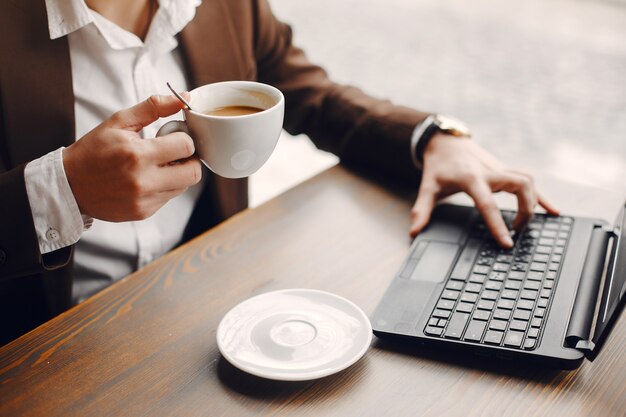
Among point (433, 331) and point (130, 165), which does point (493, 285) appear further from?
point (130, 165)

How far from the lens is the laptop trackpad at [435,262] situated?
96cm

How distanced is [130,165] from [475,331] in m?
0.45

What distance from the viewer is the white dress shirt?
3.67ft

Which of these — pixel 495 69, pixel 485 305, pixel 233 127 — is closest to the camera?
pixel 233 127

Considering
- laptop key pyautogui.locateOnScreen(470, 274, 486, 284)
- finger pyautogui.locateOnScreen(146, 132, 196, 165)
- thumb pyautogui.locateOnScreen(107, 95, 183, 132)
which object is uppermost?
thumb pyautogui.locateOnScreen(107, 95, 183, 132)

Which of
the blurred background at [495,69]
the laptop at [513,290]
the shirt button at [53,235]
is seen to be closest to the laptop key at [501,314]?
the laptop at [513,290]

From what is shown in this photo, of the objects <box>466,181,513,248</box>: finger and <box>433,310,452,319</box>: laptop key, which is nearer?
<box>433,310,452,319</box>: laptop key

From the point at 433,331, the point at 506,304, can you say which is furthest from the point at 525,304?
the point at 433,331

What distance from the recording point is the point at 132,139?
81 cm

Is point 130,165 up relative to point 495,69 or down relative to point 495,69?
up

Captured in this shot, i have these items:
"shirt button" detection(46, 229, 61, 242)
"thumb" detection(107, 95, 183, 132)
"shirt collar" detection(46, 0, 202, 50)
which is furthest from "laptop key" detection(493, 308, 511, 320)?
"shirt collar" detection(46, 0, 202, 50)

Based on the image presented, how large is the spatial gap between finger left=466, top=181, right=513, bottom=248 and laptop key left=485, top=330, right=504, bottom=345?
0.23 m

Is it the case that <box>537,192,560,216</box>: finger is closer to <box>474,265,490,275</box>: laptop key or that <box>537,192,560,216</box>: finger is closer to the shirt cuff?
<box>474,265,490,275</box>: laptop key

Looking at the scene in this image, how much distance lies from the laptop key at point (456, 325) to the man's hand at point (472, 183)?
0.20m
